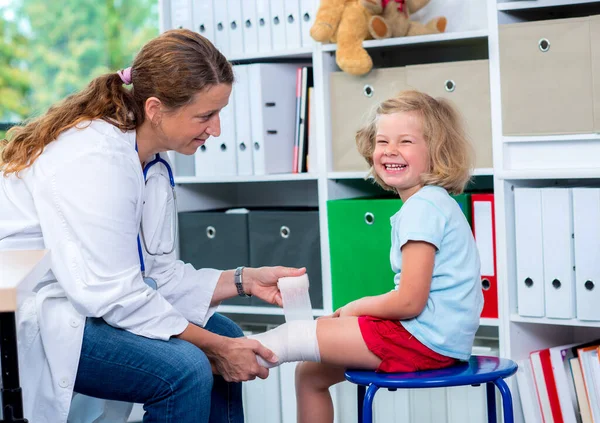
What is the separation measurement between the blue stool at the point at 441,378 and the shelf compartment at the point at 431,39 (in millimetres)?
871

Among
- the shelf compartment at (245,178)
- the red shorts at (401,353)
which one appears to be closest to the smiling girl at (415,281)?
the red shorts at (401,353)

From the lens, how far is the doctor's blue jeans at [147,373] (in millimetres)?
1563

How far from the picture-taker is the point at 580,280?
2053mm

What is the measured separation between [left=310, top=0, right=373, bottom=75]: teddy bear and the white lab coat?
0.77 meters

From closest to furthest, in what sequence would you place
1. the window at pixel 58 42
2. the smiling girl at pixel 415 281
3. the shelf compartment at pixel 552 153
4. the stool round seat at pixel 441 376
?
the stool round seat at pixel 441 376, the smiling girl at pixel 415 281, the shelf compartment at pixel 552 153, the window at pixel 58 42

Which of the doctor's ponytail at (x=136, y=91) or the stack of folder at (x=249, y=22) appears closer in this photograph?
the doctor's ponytail at (x=136, y=91)

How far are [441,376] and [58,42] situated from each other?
13.2 feet

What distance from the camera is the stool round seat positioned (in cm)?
155

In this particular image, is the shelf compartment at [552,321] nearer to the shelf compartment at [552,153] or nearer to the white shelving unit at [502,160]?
the white shelving unit at [502,160]

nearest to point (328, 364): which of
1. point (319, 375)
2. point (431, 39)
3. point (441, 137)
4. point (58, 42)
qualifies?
point (319, 375)

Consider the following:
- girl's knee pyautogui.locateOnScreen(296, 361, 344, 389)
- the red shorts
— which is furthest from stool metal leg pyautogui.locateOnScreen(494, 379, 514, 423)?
girl's knee pyautogui.locateOnScreen(296, 361, 344, 389)

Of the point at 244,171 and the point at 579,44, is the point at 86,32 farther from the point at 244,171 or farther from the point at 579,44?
the point at 579,44

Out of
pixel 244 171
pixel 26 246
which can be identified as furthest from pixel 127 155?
pixel 244 171

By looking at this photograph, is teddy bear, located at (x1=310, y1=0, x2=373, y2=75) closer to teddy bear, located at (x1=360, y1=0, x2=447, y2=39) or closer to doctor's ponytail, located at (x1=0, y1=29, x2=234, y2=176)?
teddy bear, located at (x1=360, y1=0, x2=447, y2=39)
